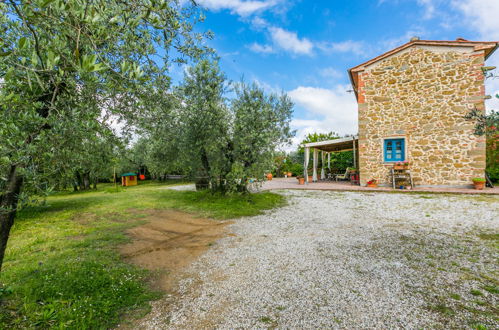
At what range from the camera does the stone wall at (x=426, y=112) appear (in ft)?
34.8

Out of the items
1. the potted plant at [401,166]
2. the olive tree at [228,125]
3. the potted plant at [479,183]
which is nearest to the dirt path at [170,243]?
the olive tree at [228,125]

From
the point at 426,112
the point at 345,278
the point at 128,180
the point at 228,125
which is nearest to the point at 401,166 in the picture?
the point at 426,112

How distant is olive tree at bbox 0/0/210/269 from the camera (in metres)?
1.65

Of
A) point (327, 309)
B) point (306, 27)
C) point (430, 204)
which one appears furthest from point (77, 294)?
point (306, 27)

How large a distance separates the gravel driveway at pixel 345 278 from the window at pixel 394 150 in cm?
687

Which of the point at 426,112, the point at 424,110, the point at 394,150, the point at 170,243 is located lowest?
the point at 170,243

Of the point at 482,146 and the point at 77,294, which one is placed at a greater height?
the point at 482,146

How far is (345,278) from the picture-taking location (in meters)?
3.02

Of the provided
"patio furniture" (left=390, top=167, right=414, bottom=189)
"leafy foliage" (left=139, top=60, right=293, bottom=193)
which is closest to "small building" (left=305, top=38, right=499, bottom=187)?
"patio furniture" (left=390, top=167, right=414, bottom=189)

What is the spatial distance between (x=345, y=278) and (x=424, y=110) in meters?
12.3

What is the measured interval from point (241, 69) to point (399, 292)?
332 inches

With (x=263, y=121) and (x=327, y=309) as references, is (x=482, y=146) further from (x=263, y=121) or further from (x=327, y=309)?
(x=327, y=309)

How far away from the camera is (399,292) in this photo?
104 inches

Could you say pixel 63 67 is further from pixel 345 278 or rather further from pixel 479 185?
pixel 479 185
